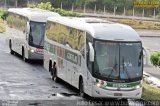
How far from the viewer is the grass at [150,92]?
21064mm

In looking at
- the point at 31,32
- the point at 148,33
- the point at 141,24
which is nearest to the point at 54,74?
the point at 31,32

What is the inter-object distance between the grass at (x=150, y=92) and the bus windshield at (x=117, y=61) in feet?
6.06

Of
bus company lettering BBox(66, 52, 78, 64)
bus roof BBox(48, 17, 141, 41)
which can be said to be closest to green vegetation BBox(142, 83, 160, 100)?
bus roof BBox(48, 17, 141, 41)

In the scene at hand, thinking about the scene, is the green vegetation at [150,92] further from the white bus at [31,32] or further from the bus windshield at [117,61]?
the white bus at [31,32]

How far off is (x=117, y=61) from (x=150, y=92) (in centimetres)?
363

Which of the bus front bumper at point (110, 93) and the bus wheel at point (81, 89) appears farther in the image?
the bus wheel at point (81, 89)

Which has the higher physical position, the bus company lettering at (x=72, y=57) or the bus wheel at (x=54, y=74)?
the bus company lettering at (x=72, y=57)

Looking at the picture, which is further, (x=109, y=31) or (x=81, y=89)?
(x=81, y=89)

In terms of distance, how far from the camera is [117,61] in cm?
1939

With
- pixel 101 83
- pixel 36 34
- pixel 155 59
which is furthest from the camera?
pixel 36 34

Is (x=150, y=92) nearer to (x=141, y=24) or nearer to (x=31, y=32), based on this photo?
(x=31, y=32)

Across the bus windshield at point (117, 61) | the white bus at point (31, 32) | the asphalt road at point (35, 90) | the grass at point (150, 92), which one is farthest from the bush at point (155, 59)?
the bus windshield at point (117, 61)

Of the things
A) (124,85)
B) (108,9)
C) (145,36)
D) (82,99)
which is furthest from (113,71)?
(108,9)

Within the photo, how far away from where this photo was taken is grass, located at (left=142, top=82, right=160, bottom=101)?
21064mm
